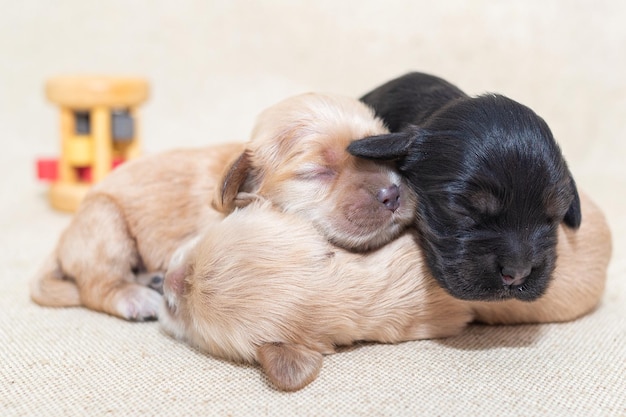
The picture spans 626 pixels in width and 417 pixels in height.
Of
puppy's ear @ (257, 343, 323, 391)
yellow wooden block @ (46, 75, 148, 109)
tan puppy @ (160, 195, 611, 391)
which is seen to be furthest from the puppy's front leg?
yellow wooden block @ (46, 75, 148, 109)

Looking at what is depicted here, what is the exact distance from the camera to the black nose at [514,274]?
78.9 inches

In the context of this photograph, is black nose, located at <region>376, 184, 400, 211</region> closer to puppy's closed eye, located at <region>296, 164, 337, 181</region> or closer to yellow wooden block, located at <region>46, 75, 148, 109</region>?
puppy's closed eye, located at <region>296, 164, 337, 181</region>

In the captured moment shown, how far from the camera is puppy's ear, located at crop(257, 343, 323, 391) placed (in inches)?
78.5

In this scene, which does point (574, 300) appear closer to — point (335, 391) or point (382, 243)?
point (382, 243)

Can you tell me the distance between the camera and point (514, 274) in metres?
2.01

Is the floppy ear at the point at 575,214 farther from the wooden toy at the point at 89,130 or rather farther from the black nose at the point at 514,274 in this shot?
the wooden toy at the point at 89,130

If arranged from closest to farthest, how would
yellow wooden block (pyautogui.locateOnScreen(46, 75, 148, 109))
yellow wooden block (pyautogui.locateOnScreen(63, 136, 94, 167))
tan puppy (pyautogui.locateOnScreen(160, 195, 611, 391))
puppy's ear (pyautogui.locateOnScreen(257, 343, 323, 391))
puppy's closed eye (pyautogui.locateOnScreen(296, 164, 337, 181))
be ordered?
puppy's ear (pyautogui.locateOnScreen(257, 343, 323, 391)) → tan puppy (pyautogui.locateOnScreen(160, 195, 611, 391)) → puppy's closed eye (pyautogui.locateOnScreen(296, 164, 337, 181)) → yellow wooden block (pyautogui.locateOnScreen(46, 75, 148, 109)) → yellow wooden block (pyautogui.locateOnScreen(63, 136, 94, 167))

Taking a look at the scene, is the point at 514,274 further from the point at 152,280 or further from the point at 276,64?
the point at 276,64

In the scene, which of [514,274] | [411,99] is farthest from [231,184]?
[514,274]

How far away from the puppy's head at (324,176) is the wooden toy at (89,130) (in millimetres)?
1880

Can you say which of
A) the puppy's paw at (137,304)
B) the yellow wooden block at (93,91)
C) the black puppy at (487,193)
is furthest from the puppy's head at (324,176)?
the yellow wooden block at (93,91)

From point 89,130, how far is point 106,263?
184 cm

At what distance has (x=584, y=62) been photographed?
522 cm

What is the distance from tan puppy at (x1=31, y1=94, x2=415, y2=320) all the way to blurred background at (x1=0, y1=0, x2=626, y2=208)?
2793 mm
